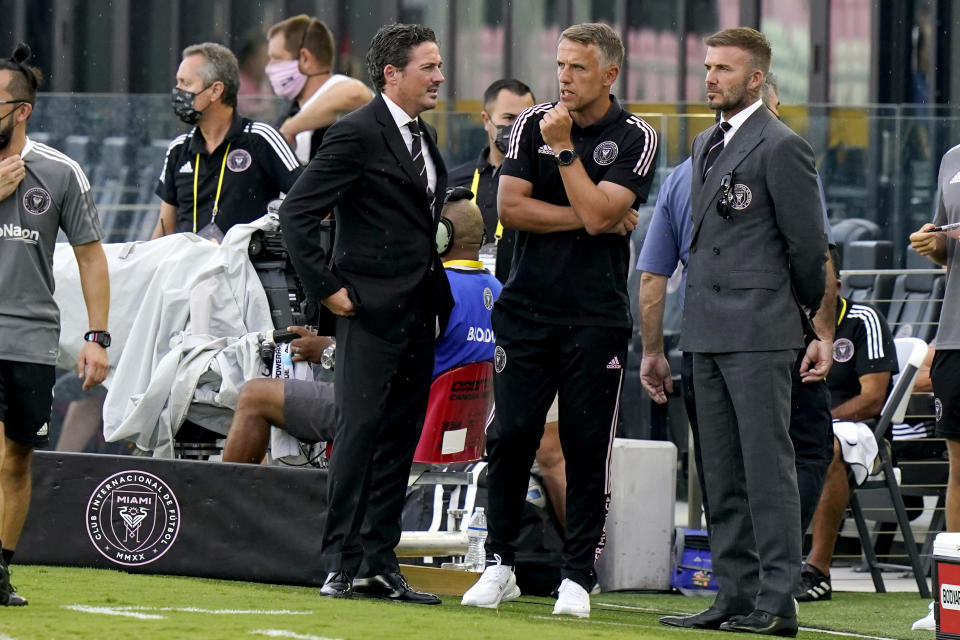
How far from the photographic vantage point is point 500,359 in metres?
6.55

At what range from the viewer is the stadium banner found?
7.44 meters

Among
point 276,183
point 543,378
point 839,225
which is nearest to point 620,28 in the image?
point 839,225

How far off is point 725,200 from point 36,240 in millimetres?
2491

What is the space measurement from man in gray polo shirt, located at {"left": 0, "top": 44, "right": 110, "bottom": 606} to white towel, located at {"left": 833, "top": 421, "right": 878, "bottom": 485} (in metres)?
3.74

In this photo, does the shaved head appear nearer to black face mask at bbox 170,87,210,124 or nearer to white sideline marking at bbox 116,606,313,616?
white sideline marking at bbox 116,606,313,616

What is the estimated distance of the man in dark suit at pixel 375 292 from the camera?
6348 mm

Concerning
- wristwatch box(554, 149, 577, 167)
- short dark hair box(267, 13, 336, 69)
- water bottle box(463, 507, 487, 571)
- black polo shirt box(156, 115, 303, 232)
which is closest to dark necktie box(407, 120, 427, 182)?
wristwatch box(554, 149, 577, 167)

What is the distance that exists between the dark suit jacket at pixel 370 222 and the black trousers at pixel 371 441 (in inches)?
4.1

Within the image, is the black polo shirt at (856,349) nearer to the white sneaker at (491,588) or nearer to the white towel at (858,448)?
the white towel at (858,448)

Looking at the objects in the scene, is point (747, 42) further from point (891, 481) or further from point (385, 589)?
point (891, 481)

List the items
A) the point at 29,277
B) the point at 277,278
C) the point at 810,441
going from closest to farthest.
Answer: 1. the point at 29,277
2. the point at 810,441
3. the point at 277,278

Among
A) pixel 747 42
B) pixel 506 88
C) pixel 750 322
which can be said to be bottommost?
pixel 750 322

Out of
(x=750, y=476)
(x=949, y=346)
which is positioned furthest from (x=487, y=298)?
(x=949, y=346)

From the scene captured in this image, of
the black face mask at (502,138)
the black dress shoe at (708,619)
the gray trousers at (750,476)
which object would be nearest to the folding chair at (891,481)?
the black face mask at (502,138)
